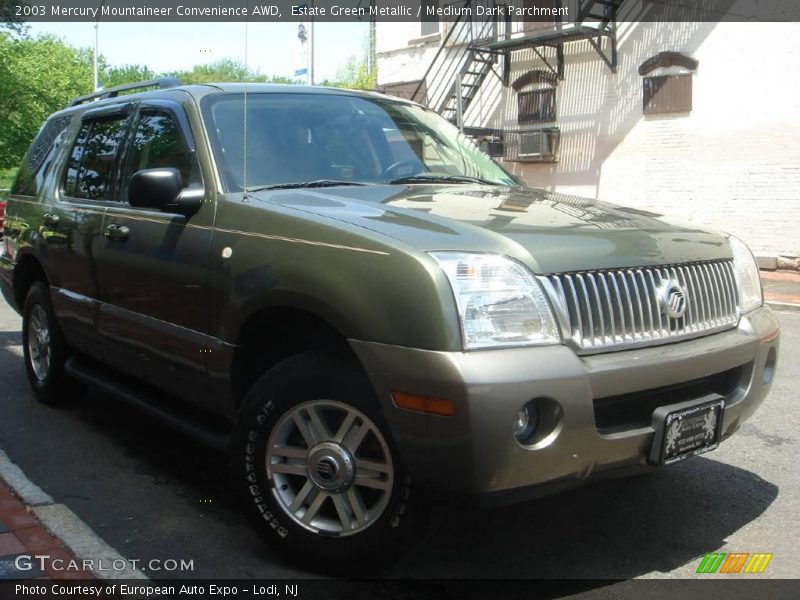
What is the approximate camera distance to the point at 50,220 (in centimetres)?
544

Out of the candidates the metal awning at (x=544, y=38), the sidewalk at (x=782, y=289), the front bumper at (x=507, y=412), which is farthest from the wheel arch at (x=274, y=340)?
the metal awning at (x=544, y=38)

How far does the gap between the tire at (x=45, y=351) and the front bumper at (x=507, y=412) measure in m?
3.28

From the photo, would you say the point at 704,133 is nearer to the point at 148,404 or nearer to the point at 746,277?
the point at 746,277

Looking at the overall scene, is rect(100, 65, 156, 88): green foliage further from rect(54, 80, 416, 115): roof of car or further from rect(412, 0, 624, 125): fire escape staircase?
rect(54, 80, 416, 115): roof of car

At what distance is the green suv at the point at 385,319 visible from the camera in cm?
282

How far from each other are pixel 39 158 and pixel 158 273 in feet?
8.61

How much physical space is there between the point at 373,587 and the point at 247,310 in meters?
1.15

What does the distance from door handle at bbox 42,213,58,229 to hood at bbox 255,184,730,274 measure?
7.12ft

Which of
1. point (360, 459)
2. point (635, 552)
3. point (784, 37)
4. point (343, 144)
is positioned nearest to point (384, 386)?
point (360, 459)

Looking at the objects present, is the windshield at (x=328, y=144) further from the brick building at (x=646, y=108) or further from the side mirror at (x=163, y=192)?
the brick building at (x=646, y=108)

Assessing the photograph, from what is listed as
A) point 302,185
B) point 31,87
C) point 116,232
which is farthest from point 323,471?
point 31,87

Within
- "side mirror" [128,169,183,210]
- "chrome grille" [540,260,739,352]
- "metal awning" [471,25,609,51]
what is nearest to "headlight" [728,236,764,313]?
"chrome grille" [540,260,739,352]

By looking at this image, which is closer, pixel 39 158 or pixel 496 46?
pixel 39 158

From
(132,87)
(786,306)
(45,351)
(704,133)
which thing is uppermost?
(704,133)
